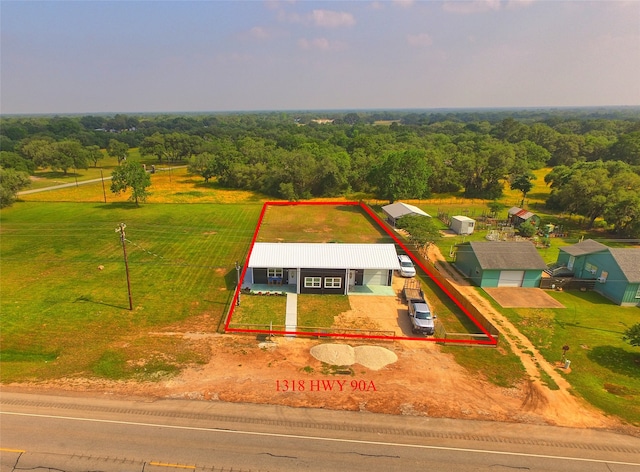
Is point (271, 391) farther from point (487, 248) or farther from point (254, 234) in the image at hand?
point (254, 234)

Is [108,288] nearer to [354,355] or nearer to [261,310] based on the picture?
[261,310]

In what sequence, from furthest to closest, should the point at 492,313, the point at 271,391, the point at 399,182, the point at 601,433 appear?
the point at 399,182, the point at 492,313, the point at 271,391, the point at 601,433

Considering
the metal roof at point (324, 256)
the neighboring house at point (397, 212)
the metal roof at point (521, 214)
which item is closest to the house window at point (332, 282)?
the metal roof at point (324, 256)

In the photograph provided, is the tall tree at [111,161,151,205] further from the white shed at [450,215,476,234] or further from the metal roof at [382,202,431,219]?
the white shed at [450,215,476,234]

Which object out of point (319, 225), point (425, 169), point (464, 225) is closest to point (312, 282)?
point (319, 225)

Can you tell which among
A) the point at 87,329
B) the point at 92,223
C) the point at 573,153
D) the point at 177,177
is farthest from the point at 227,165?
the point at 573,153

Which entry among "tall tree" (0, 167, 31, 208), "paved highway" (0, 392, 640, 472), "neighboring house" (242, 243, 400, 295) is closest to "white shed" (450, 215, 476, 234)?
"neighboring house" (242, 243, 400, 295)
